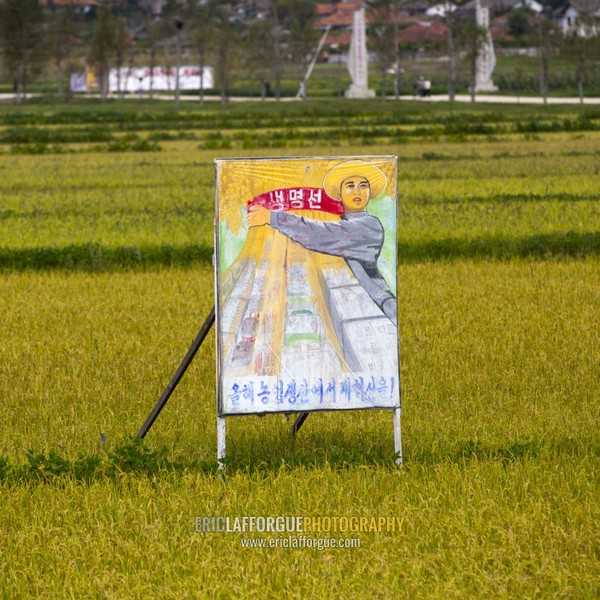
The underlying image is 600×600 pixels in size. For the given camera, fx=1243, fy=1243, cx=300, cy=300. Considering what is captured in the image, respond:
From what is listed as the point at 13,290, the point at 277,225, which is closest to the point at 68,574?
the point at 277,225

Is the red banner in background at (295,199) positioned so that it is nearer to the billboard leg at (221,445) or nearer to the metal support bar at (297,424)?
the billboard leg at (221,445)

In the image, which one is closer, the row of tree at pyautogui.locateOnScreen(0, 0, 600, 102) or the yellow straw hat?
Result: the yellow straw hat

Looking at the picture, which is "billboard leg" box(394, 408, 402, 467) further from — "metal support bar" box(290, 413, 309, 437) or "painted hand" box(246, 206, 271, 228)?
"painted hand" box(246, 206, 271, 228)

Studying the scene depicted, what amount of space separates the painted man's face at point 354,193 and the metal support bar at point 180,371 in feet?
2.97

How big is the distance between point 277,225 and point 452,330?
4.48 meters

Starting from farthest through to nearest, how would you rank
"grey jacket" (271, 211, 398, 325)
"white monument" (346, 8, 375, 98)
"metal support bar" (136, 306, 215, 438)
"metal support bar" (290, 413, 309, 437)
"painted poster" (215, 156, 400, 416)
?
"white monument" (346, 8, 375, 98), "metal support bar" (290, 413, 309, 437), "metal support bar" (136, 306, 215, 438), "grey jacket" (271, 211, 398, 325), "painted poster" (215, 156, 400, 416)

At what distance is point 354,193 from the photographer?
6480 mm

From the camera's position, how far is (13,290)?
1349 centimetres

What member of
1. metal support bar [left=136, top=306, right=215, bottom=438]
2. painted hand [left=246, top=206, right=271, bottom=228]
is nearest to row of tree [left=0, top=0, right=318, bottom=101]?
metal support bar [left=136, top=306, right=215, bottom=438]

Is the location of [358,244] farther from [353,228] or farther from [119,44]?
[119,44]

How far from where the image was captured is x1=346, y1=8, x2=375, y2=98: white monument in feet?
263

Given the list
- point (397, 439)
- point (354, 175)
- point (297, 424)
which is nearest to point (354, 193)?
point (354, 175)

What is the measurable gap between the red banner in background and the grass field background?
135cm

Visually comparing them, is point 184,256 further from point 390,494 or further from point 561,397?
point 390,494
